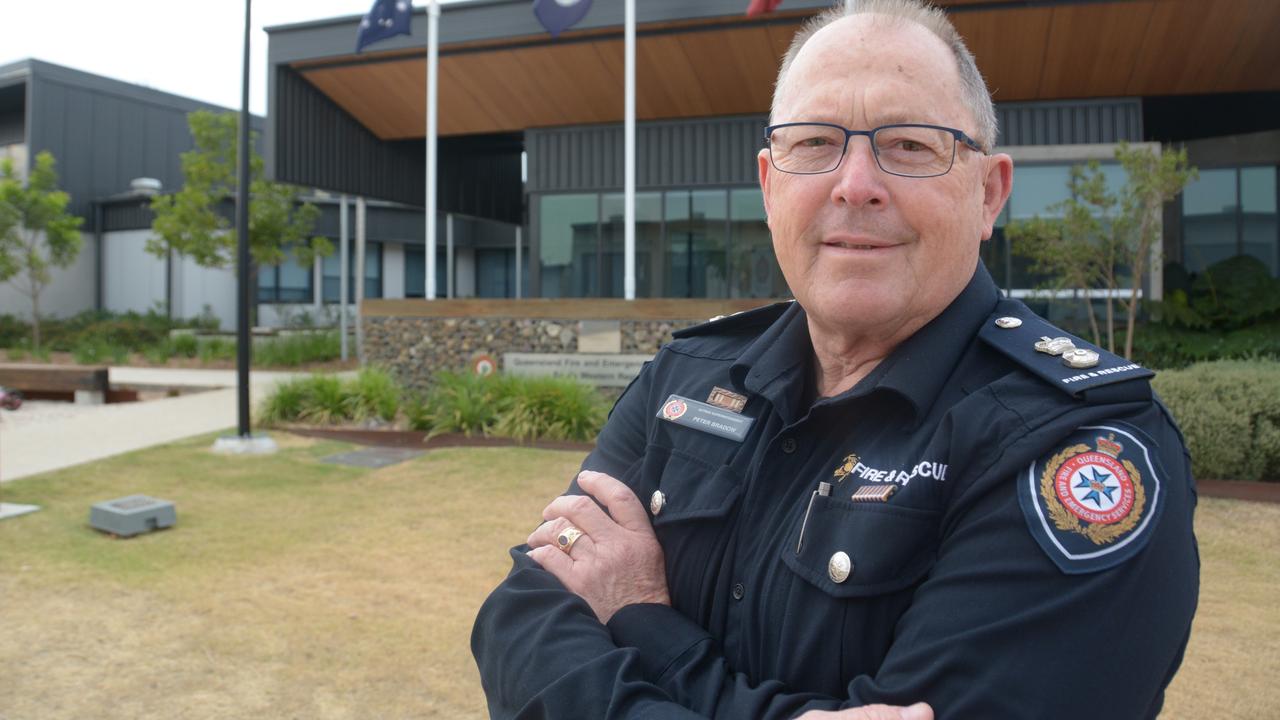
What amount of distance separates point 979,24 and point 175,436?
12.1m

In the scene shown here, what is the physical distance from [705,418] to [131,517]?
5.80m

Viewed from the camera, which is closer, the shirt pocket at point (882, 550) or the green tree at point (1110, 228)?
the shirt pocket at point (882, 550)

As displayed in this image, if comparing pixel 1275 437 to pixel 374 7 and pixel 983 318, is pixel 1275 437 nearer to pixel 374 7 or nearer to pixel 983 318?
pixel 983 318

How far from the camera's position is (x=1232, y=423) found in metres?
7.40

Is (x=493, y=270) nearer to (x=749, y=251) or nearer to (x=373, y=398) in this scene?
(x=749, y=251)

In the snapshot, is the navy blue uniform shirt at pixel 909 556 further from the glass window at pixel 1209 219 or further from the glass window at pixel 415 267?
the glass window at pixel 415 267

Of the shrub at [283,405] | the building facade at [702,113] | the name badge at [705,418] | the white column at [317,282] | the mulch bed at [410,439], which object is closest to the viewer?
the name badge at [705,418]

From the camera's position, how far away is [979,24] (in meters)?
13.1

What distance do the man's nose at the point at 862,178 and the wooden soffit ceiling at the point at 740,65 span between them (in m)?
12.5

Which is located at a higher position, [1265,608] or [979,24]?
[979,24]

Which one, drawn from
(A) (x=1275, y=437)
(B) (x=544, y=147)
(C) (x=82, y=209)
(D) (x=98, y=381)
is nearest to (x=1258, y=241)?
(A) (x=1275, y=437)

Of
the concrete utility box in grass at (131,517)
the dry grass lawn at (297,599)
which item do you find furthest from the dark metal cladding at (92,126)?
the concrete utility box in grass at (131,517)

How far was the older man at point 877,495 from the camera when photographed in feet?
4.12

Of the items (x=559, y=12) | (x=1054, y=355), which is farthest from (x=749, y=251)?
(x=1054, y=355)
